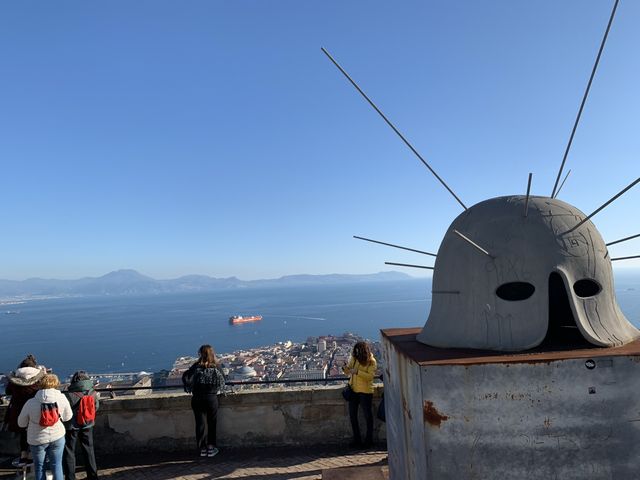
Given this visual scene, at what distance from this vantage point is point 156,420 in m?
6.96

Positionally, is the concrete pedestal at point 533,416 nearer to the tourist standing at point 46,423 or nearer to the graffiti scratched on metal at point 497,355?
the graffiti scratched on metal at point 497,355

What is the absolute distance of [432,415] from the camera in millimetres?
3453

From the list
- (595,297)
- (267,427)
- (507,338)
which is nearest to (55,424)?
(267,427)

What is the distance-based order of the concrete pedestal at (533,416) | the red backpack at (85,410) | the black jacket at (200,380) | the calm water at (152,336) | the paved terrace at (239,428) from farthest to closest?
the calm water at (152,336), the paved terrace at (239,428), the black jacket at (200,380), the red backpack at (85,410), the concrete pedestal at (533,416)

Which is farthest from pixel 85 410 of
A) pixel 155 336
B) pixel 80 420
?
pixel 155 336

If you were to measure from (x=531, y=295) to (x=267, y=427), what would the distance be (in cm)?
507

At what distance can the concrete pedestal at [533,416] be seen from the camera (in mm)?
3336

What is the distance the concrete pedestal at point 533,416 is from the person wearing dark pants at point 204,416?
13.3 feet

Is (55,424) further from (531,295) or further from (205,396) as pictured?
(531,295)

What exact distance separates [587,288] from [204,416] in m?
5.88

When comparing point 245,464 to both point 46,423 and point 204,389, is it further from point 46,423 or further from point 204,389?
point 46,423

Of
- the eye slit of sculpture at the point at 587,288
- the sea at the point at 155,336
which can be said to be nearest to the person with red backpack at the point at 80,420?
the eye slit of sculpture at the point at 587,288

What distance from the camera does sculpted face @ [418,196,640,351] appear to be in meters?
3.94

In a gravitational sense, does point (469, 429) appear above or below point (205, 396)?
above
